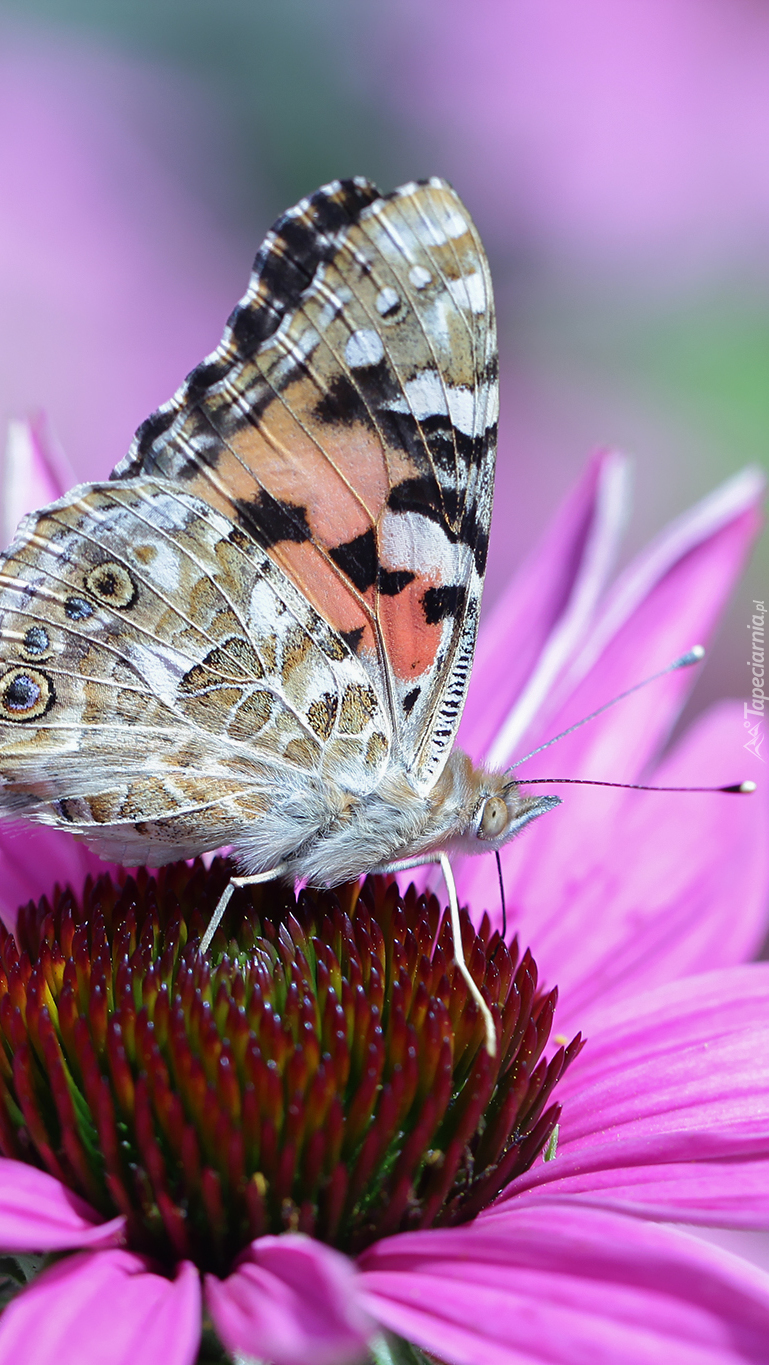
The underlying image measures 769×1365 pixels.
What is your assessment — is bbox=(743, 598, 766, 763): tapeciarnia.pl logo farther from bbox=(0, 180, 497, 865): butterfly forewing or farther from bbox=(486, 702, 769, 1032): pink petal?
bbox=(0, 180, 497, 865): butterfly forewing

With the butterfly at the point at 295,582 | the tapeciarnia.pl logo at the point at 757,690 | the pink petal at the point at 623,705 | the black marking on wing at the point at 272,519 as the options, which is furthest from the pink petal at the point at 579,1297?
the tapeciarnia.pl logo at the point at 757,690

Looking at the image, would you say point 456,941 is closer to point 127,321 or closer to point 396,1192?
point 396,1192

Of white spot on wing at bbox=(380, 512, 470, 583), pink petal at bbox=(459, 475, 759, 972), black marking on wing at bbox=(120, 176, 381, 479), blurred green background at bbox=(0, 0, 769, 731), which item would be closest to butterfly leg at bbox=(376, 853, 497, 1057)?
white spot on wing at bbox=(380, 512, 470, 583)

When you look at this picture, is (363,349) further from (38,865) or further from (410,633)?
(38,865)

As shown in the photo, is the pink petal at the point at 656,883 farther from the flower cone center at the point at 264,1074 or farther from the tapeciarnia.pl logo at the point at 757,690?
the flower cone center at the point at 264,1074

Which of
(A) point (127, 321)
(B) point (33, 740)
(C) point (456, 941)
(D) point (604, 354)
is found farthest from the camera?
(D) point (604, 354)

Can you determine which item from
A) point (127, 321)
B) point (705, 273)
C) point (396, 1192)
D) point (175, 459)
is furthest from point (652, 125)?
point (396, 1192)

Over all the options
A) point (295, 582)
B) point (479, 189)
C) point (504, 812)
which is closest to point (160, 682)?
point (295, 582)
